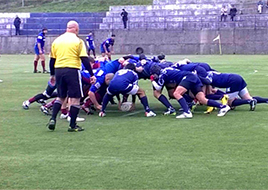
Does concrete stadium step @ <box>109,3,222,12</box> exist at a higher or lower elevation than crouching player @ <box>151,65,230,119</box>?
higher

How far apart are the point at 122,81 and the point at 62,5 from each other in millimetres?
52456

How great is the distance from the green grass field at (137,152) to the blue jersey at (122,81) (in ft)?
2.02

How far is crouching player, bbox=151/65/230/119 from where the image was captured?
35.1 feet

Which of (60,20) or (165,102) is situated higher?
(60,20)

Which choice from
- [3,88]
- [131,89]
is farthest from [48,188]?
[3,88]

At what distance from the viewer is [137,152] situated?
7.55 meters

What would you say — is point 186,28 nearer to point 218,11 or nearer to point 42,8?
point 218,11

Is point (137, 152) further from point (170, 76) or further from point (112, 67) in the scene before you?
point (112, 67)

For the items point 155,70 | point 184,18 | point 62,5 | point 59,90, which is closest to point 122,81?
point 155,70

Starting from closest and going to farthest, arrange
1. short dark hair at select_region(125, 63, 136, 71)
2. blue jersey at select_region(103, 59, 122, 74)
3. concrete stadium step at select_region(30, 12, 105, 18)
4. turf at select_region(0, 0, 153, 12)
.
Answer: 1. short dark hair at select_region(125, 63, 136, 71)
2. blue jersey at select_region(103, 59, 122, 74)
3. concrete stadium step at select_region(30, 12, 105, 18)
4. turf at select_region(0, 0, 153, 12)

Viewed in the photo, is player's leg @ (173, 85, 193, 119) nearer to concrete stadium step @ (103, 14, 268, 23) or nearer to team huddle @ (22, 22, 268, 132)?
team huddle @ (22, 22, 268, 132)

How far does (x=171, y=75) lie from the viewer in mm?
11016

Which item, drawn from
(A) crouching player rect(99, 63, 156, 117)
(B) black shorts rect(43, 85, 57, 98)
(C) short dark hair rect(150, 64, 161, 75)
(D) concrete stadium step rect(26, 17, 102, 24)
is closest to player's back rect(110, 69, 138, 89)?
(A) crouching player rect(99, 63, 156, 117)

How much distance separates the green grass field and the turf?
4716 centimetres
